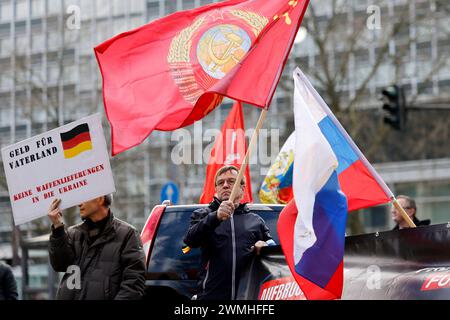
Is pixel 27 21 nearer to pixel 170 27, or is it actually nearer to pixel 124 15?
pixel 124 15

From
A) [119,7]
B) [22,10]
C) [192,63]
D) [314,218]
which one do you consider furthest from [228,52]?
[119,7]

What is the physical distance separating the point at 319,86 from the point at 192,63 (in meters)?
28.8

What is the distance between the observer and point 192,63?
8.22 meters

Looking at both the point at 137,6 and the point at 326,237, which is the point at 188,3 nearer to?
the point at 137,6

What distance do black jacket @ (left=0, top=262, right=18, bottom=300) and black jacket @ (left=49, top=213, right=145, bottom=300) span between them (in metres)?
2.39

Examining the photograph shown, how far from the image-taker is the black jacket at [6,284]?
9116 mm

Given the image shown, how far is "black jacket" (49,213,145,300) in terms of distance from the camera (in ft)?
21.7

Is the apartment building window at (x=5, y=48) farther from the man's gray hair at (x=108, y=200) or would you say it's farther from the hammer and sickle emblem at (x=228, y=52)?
the man's gray hair at (x=108, y=200)

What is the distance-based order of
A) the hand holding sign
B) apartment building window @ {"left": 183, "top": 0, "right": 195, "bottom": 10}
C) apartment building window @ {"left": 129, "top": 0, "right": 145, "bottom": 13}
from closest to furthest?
the hand holding sign
apartment building window @ {"left": 183, "top": 0, "right": 195, "bottom": 10}
apartment building window @ {"left": 129, "top": 0, "right": 145, "bottom": 13}

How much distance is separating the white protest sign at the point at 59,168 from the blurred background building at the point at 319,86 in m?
3.23

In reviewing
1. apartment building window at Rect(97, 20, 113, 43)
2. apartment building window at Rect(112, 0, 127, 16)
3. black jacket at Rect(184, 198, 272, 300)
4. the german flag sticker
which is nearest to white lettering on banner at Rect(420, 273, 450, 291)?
black jacket at Rect(184, 198, 272, 300)

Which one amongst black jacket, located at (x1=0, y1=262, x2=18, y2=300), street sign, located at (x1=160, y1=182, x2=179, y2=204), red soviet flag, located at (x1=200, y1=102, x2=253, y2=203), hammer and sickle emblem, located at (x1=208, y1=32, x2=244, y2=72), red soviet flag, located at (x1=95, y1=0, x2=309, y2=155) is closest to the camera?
red soviet flag, located at (x1=95, y1=0, x2=309, y2=155)

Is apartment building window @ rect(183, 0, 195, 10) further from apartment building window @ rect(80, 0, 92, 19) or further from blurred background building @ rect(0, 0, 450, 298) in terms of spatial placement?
apartment building window @ rect(80, 0, 92, 19)
